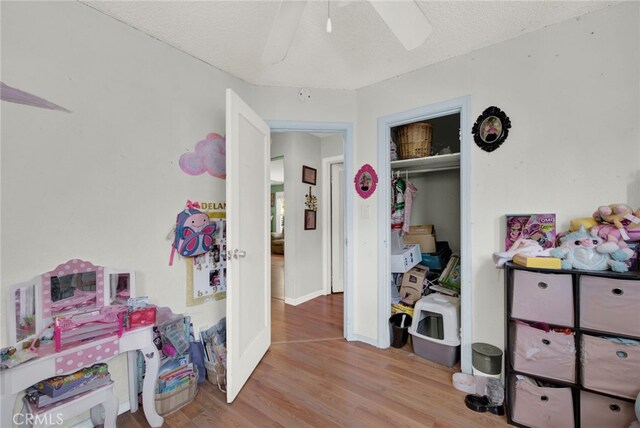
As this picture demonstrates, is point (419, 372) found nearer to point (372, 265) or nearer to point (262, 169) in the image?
Result: point (372, 265)

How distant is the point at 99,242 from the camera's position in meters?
1.51

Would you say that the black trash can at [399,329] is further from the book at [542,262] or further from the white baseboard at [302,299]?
the white baseboard at [302,299]

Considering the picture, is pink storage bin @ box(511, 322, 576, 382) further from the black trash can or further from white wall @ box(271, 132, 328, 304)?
white wall @ box(271, 132, 328, 304)

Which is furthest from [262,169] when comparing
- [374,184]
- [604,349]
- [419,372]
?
[604,349]

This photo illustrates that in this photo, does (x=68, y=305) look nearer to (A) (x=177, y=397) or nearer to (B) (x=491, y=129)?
(A) (x=177, y=397)

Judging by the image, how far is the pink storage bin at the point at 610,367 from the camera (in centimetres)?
121

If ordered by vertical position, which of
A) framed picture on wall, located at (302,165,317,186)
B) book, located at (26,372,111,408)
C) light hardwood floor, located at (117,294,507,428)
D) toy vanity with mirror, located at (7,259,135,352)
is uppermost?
framed picture on wall, located at (302,165,317,186)

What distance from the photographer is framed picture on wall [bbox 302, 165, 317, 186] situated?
3.65 metres

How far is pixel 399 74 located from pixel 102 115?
6.89 ft

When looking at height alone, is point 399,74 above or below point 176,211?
above

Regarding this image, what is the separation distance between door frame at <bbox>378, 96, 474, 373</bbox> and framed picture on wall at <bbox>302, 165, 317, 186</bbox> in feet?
4.93

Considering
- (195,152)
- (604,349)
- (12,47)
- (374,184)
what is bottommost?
(604,349)

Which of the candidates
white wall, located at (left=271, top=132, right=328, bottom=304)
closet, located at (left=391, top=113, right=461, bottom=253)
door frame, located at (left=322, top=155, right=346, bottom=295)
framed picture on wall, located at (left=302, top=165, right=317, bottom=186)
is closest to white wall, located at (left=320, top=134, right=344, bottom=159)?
door frame, located at (left=322, top=155, right=346, bottom=295)

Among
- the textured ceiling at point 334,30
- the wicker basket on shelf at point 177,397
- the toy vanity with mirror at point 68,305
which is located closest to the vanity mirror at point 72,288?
the toy vanity with mirror at point 68,305
